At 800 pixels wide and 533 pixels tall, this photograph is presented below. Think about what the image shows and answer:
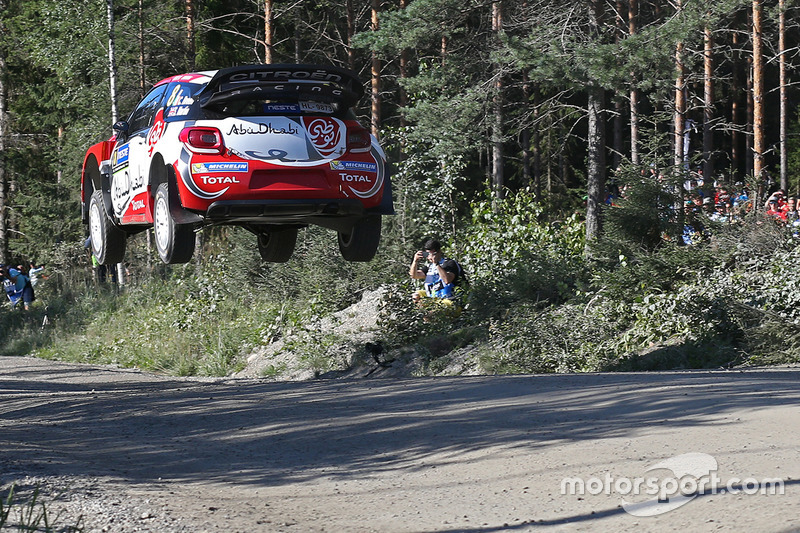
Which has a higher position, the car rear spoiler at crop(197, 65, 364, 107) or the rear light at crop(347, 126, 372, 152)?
the car rear spoiler at crop(197, 65, 364, 107)

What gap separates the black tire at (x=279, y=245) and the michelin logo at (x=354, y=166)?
223 cm

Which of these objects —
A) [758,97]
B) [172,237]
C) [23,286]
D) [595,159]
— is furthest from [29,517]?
[758,97]

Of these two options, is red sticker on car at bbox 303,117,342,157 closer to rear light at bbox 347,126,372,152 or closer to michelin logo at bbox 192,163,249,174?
rear light at bbox 347,126,372,152

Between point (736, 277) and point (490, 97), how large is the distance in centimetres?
711

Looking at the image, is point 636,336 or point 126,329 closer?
point 636,336

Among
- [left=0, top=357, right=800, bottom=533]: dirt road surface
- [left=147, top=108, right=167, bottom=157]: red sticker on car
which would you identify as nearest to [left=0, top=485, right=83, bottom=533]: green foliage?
[left=0, top=357, right=800, bottom=533]: dirt road surface

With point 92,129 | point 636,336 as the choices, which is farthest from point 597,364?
point 92,129

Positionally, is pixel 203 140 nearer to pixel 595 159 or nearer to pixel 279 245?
pixel 279 245

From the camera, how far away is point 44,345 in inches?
949

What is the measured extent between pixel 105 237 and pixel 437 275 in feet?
23.2

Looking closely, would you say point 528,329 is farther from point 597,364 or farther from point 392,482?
point 392,482

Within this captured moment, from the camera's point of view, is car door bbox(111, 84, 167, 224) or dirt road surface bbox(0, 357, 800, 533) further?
car door bbox(111, 84, 167, 224)

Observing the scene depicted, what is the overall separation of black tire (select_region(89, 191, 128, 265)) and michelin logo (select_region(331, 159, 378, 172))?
3054 mm

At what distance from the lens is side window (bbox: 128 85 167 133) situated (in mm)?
9312
